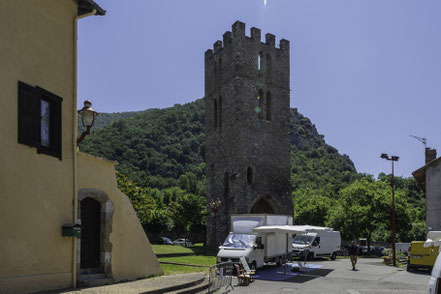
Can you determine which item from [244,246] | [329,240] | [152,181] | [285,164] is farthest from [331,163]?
[244,246]

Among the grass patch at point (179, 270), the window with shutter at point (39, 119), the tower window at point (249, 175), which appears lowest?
the grass patch at point (179, 270)

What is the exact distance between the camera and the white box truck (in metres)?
20.1

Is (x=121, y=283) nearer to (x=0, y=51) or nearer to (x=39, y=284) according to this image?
(x=39, y=284)

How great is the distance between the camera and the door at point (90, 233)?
40.3 ft

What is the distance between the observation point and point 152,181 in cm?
7644

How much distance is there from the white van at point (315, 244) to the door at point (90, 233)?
58.6 feet

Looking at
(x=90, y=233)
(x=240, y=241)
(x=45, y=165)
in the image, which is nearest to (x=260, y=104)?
(x=240, y=241)

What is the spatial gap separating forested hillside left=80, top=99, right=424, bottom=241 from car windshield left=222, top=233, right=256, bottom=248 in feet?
36.4

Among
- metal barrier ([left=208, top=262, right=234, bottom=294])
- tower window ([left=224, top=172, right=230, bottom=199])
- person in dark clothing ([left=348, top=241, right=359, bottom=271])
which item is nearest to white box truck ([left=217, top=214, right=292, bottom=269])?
person in dark clothing ([left=348, top=241, right=359, bottom=271])

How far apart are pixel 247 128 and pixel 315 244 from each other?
12.6 m

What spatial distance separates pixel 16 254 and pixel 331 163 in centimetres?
11207

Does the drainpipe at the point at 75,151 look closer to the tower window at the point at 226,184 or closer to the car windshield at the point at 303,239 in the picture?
the car windshield at the point at 303,239

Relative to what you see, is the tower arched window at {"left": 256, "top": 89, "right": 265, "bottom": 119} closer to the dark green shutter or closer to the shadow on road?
the shadow on road

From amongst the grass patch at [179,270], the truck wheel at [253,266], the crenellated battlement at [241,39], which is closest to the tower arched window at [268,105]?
the crenellated battlement at [241,39]
